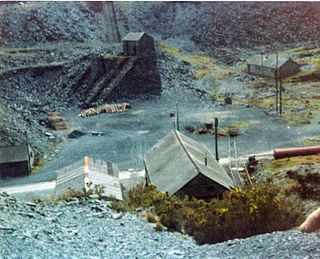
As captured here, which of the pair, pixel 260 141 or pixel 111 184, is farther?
pixel 260 141

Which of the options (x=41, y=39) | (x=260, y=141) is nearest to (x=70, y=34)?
(x=41, y=39)

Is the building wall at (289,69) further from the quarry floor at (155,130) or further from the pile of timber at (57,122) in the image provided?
the pile of timber at (57,122)

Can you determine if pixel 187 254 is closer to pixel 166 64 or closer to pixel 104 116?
pixel 104 116

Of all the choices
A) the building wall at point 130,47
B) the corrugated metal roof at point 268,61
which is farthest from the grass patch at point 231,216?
the corrugated metal roof at point 268,61

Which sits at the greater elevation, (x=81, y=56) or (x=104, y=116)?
(x=81, y=56)

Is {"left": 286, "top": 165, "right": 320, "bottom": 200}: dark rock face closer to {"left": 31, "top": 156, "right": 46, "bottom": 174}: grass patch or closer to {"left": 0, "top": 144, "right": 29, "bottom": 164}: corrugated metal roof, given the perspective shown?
{"left": 31, "top": 156, "right": 46, "bottom": 174}: grass patch

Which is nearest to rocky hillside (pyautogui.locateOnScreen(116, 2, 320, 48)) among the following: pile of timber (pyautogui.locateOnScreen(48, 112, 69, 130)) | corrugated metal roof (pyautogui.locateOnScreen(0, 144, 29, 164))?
pile of timber (pyautogui.locateOnScreen(48, 112, 69, 130))
